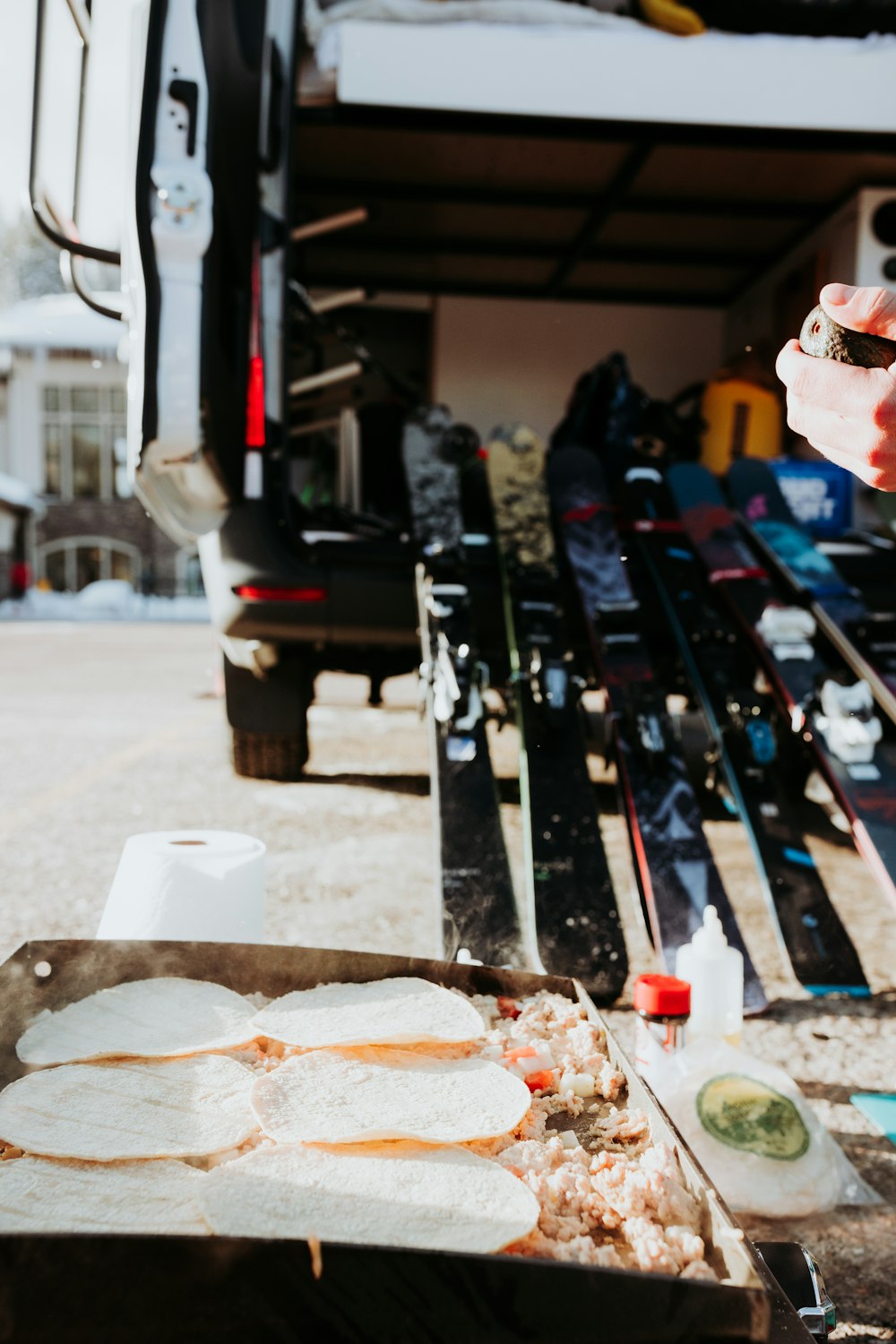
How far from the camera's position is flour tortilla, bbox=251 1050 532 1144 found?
1.11 m

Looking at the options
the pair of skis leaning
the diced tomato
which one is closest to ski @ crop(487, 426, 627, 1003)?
the pair of skis leaning

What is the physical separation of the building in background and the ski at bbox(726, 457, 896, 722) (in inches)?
889

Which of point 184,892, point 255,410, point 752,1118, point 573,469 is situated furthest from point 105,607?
point 752,1118

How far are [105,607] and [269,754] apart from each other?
1962 centimetres

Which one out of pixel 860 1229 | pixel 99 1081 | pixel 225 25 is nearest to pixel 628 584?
pixel 225 25

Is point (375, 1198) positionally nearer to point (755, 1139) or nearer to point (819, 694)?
point (755, 1139)

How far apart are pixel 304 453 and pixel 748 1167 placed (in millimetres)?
4764

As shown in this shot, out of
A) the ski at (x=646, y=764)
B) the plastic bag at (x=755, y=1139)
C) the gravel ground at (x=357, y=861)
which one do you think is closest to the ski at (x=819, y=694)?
the gravel ground at (x=357, y=861)

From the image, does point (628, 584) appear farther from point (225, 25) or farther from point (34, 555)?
point (34, 555)

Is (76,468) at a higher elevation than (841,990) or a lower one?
lower

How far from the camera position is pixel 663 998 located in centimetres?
170

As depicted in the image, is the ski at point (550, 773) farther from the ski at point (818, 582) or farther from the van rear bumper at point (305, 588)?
the ski at point (818, 582)

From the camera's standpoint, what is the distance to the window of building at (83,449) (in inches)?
1029

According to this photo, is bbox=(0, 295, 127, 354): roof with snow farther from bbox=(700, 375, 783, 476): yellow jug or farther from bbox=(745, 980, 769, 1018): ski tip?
bbox=(745, 980, 769, 1018): ski tip
